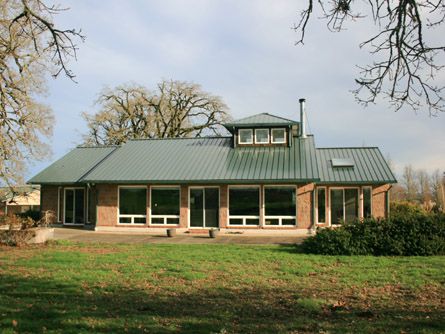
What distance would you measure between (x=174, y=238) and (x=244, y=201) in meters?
4.87

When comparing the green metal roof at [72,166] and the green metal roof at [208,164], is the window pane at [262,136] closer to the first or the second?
the green metal roof at [208,164]

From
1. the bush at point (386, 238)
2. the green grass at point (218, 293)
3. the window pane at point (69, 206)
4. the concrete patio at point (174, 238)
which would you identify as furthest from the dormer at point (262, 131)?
the green grass at point (218, 293)

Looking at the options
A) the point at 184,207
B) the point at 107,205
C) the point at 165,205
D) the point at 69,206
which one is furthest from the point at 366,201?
the point at 69,206

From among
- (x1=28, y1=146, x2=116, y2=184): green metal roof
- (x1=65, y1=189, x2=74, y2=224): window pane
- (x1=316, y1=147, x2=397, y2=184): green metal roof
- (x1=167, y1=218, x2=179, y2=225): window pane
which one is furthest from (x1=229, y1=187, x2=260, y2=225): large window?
(x1=65, y1=189, x2=74, y2=224): window pane

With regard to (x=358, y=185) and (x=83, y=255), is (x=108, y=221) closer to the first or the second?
(x=83, y=255)

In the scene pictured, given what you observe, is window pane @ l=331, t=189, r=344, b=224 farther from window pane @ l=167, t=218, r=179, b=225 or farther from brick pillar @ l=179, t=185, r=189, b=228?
window pane @ l=167, t=218, r=179, b=225

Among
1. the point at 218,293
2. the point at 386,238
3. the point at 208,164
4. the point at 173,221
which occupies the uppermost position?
the point at 208,164

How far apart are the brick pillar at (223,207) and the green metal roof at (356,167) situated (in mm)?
5543

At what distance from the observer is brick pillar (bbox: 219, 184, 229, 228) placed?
2458 cm

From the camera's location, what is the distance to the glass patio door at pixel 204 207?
82.1 ft

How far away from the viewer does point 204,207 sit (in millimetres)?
25203

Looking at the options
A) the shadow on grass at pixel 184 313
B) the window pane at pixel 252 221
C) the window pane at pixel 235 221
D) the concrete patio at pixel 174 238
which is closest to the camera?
the shadow on grass at pixel 184 313

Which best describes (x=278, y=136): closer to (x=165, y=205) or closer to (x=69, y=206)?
(x=165, y=205)

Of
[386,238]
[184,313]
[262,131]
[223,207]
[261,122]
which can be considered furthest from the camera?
[262,131]
